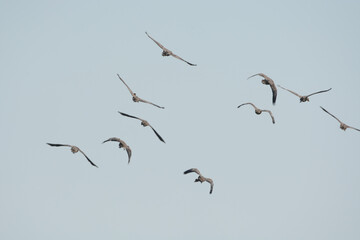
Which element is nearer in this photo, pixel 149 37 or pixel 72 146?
pixel 149 37

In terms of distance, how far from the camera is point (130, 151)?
62.1 meters

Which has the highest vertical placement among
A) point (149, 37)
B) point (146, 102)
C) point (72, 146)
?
point (149, 37)

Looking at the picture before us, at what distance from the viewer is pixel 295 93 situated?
60219 millimetres

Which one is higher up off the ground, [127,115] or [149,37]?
[149,37]

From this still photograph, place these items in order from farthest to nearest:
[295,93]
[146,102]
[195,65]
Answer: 1. [295,93]
2. [146,102]
3. [195,65]

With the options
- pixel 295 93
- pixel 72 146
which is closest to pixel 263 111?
pixel 295 93

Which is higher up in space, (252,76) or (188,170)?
(252,76)

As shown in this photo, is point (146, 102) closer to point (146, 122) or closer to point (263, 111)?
point (146, 122)

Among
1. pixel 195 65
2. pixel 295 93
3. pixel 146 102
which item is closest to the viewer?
pixel 195 65

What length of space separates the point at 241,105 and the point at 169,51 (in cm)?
787

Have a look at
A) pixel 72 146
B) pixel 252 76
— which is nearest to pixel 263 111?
pixel 252 76

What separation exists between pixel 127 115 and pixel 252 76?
11.0 m

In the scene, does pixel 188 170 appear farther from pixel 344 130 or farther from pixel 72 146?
pixel 344 130

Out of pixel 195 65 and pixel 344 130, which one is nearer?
pixel 195 65
